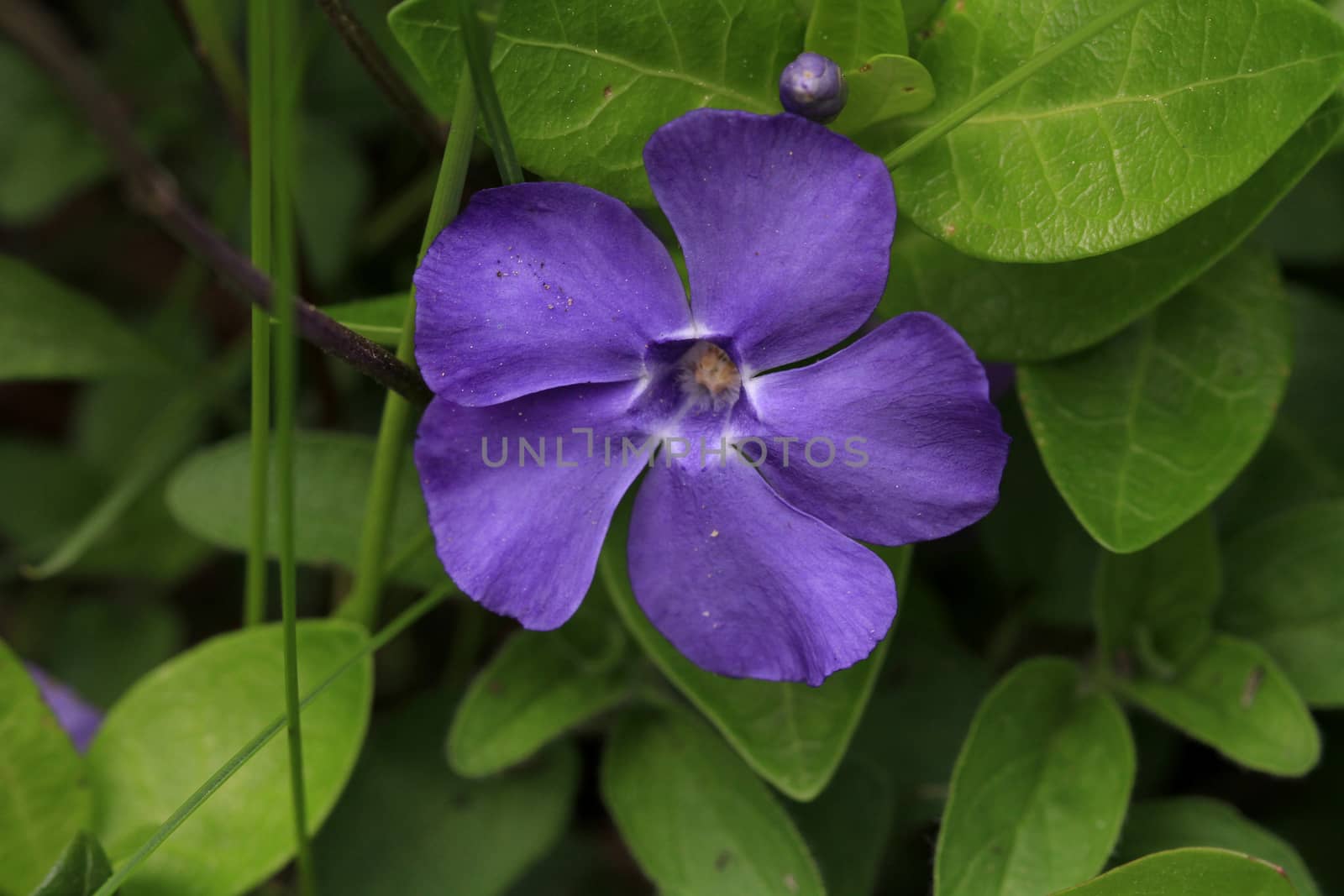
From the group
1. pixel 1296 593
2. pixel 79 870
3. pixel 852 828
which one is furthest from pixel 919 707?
pixel 79 870

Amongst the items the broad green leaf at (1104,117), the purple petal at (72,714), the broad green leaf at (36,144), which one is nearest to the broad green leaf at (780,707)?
the broad green leaf at (1104,117)

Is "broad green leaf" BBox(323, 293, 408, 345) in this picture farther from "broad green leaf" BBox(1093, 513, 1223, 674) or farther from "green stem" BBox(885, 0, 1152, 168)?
"broad green leaf" BBox(1093, 513, 1223, 674)

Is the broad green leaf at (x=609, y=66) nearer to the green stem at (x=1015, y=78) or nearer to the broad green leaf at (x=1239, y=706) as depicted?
the green stem at (x=1015, y=78)

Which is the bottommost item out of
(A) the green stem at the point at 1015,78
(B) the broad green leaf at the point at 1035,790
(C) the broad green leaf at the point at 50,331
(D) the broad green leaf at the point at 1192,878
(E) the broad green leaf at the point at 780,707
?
(B) the broad green leaf at the point at 1035,790

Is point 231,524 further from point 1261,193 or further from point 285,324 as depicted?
point 1261,193

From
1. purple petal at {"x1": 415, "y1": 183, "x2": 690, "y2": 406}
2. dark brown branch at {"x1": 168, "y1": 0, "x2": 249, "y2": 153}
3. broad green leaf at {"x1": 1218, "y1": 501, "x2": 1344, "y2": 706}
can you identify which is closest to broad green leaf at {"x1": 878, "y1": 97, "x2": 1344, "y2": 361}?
purple petal at {"x1": 415, "y1": 183, "x2": 690, "y2": 406}
